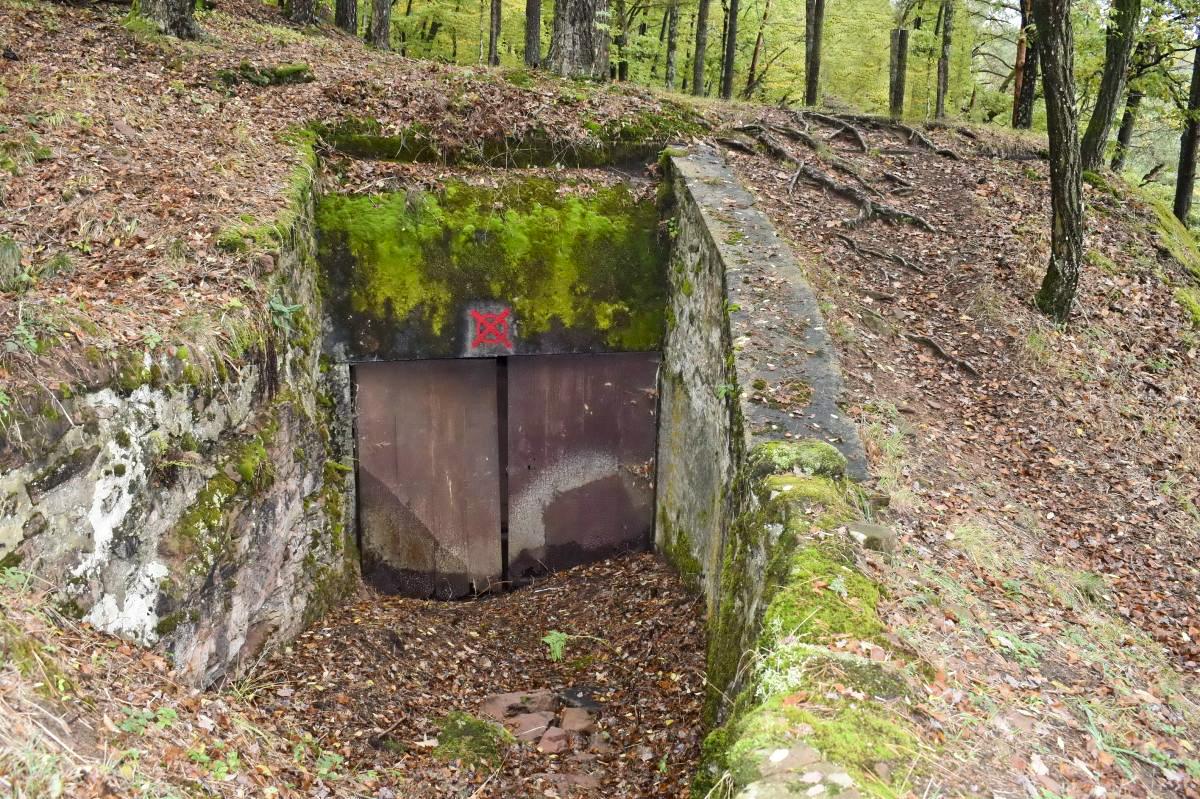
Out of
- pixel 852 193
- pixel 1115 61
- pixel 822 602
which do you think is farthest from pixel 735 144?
pixel 822 602

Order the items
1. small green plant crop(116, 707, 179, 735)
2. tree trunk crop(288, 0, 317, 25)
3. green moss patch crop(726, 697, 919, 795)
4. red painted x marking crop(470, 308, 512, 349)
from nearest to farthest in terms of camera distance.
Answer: green moss patch crop(726, 697, 919, 795), small green plant crop(116, 707, 179, 735), red painted x marking crop(470, 308, 512, 349), tree trunk crop(288, 0, 317, 25)

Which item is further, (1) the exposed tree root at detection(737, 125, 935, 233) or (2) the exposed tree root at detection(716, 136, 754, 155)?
(2) the exposed tree root at detection(716, 136, 754, 155)

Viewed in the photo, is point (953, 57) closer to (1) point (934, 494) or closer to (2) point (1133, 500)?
(2) point (1133, 500)

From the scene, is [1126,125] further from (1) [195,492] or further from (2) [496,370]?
(1) [195,492]

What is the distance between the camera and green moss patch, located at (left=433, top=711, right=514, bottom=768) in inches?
211

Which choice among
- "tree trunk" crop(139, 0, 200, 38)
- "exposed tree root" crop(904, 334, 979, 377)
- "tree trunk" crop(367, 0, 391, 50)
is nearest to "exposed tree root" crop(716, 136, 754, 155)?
"exposed tree root" crop(904, 334, 979, 377)

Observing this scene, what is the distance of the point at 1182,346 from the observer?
9133 millimetres

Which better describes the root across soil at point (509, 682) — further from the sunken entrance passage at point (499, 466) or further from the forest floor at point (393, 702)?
the sunken entrance passage at point (499, 466)

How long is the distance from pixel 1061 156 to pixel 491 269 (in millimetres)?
5852

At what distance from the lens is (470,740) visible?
554 centimetres

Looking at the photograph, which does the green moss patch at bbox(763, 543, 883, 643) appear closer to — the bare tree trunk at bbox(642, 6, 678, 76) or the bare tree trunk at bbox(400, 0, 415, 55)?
the bare tree trunk at bbox(642, 6, 678, 76)

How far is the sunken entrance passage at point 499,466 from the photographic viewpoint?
8.30 meters

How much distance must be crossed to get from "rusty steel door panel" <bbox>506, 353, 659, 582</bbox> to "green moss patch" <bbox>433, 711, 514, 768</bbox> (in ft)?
10.5

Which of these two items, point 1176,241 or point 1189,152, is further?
point 1189,152
